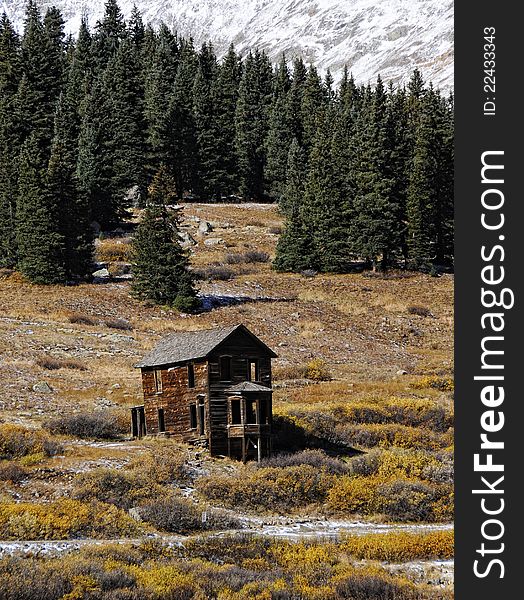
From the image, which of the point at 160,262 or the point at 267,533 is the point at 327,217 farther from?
the point at 267,533

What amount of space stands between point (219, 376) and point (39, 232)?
40161mm

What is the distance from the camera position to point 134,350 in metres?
58.3

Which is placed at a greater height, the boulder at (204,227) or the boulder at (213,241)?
the boulder at (204,227)

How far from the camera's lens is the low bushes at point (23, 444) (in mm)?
36000

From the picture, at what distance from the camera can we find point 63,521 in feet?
93.7

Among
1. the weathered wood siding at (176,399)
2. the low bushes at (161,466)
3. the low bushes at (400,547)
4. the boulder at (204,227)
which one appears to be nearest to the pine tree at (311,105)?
the boulder at (204,227)

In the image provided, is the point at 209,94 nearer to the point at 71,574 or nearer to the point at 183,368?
the point at 183,368

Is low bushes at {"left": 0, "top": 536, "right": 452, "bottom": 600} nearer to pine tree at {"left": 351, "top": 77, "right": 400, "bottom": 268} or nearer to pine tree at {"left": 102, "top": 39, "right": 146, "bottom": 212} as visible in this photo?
pine tree at {"left": 351, "top": 77, "right": 400, "bottom": 268}

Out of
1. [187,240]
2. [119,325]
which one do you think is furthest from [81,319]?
[187,240]

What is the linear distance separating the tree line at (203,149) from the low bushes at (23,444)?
127 feet

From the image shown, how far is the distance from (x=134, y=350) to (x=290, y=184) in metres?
49.3

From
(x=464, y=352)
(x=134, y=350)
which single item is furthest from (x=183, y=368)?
(x=464, y=352)

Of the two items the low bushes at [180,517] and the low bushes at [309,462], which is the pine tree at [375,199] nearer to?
the low bushes at [309,462]

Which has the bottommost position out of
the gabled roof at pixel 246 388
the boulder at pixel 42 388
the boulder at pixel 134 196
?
the boulder at pixel 42 388
